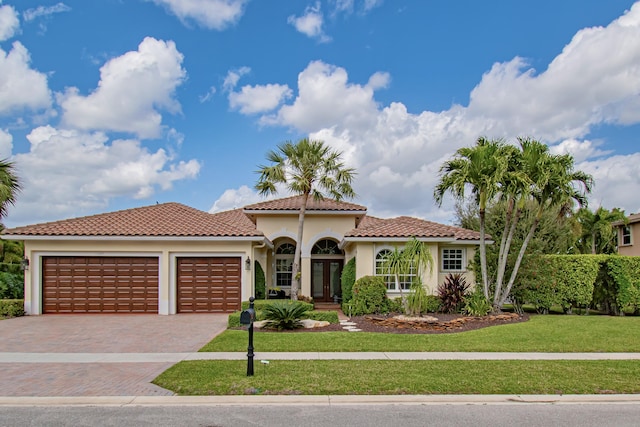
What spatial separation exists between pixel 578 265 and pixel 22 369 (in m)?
18.5

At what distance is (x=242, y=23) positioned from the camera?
1725 centimetres

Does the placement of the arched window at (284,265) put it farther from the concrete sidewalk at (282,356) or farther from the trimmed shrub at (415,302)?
the concrete sidewalk at (282,356)

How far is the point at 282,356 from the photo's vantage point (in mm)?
10070

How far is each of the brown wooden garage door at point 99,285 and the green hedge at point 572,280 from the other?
1424 centimetres

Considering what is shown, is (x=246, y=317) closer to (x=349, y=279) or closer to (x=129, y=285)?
(x=349, y=279)

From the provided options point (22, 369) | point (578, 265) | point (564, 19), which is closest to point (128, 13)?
point (22, 369)

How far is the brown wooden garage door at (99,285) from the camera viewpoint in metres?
18.7

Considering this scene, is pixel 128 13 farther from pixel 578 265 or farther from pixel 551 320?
pixel 578 265

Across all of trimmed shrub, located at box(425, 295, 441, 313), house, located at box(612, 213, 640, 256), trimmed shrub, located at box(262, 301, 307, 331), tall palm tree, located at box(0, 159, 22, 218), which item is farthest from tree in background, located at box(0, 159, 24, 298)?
house, located at box(612, 213, 640, 256)

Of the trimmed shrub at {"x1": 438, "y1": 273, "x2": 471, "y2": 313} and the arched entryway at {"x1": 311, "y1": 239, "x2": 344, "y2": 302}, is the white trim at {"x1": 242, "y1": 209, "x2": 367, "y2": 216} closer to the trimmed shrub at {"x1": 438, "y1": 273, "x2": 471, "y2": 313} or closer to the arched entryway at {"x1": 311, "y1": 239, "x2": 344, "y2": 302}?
the arched entryway at {"x1": 311, "y1": 239, "x2": 344, "y2": 302}

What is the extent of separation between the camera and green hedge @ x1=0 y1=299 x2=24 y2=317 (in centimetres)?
1784

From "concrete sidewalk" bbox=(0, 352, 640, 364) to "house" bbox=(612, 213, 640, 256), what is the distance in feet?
76.5

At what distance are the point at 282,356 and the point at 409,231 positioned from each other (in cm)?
1036

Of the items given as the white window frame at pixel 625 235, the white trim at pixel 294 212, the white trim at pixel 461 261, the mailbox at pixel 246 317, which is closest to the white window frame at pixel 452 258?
the white trim at pixel 461 261
